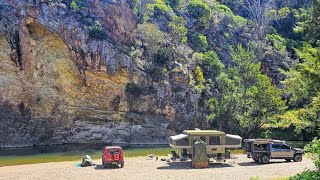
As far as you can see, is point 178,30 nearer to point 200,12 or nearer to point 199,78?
point 199,78

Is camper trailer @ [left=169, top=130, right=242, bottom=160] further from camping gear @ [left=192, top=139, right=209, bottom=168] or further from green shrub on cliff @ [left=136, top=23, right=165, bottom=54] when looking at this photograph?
green shrub on cliff @ [left=136, top=23, right=165, bottom=54]

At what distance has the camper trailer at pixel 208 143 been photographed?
2700cm

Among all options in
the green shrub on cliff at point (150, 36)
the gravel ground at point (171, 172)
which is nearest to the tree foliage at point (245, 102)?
the green shrub on cliff at point (150, 36)

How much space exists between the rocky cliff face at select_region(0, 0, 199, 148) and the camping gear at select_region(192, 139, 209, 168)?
96.5 ft

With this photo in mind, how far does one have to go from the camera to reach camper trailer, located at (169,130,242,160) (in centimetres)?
2700

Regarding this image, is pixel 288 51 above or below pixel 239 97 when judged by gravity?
above

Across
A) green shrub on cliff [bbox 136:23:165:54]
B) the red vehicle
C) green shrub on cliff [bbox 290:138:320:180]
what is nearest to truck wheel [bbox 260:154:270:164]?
the red vehicle

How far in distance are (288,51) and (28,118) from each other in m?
53.1

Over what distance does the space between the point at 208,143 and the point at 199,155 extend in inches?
72.8

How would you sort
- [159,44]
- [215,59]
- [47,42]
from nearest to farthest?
1. [47,42]
2. [159,44]
3. [215,59]

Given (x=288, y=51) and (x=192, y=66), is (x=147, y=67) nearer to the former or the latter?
(x=192, y=66)

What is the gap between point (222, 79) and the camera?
57094 millimetres

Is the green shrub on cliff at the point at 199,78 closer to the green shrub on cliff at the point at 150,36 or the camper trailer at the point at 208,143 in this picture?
the green shrub on cliff at the point at 150,36

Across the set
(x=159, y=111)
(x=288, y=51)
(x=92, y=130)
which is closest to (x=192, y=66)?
(x=159, y=111)
